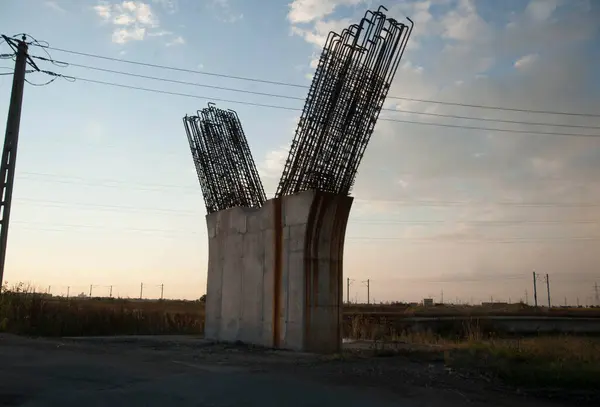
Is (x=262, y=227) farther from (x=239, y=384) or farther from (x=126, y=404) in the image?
(x=126, y=404)

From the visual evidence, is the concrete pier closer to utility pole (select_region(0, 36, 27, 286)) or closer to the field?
the field

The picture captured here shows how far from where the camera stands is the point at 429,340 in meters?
21.7

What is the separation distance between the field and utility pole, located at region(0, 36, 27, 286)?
533 centimetres

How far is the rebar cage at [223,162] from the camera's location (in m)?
21.6

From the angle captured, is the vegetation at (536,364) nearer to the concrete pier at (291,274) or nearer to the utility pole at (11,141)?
the concrete pier at (291,274)

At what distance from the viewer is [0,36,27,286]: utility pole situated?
18.5 metres

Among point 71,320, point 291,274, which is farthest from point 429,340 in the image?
point 71,320

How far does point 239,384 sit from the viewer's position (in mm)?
8703

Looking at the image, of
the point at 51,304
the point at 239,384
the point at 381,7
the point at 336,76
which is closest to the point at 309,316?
the point at 239,384

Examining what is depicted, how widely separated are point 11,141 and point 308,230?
11.4 metres

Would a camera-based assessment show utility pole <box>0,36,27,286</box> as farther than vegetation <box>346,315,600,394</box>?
Yes

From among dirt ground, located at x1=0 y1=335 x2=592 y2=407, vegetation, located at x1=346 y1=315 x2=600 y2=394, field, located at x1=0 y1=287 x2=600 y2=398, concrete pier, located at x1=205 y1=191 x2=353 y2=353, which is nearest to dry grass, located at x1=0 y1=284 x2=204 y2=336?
field, located at x1=0 y1=287 x2=600 y2=398

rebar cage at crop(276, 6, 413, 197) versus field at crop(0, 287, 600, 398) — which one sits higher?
rebar cage at crop(276, 6, 413, 197)

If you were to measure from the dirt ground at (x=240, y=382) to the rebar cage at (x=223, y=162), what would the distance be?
363 inches
